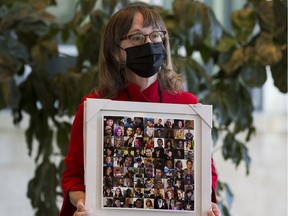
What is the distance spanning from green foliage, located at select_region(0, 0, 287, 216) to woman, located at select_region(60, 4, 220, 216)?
1.22 m

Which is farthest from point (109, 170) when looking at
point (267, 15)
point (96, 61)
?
point (267, 15)

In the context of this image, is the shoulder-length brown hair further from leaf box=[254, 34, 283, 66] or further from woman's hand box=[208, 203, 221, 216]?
leaf box=[254, 34, 283, 66]

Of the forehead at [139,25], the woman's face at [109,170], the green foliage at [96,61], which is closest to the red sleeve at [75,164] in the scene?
the woman's face at [109,170]

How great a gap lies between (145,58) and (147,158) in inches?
9.3

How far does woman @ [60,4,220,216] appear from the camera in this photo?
1791 mm

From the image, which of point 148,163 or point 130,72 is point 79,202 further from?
point 130,72

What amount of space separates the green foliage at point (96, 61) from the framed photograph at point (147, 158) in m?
1.35

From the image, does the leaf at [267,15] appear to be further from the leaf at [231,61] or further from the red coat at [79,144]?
the red coat at [79,144]

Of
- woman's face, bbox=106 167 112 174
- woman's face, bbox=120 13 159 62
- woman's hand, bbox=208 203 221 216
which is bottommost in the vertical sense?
woman's hand, bbox=208 203 221 216

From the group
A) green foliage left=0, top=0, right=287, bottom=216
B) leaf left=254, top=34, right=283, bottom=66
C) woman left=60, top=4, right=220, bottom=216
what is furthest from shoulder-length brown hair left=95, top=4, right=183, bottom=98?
leaf left=254, top=34, right=283, bottom=66

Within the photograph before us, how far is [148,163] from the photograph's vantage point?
1730mm

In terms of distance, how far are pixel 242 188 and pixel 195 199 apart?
2.61 metres

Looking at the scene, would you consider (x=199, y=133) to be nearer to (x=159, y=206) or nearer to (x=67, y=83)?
(x=159, y=206)

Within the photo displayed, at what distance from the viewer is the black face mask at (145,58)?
1773 millimetres
